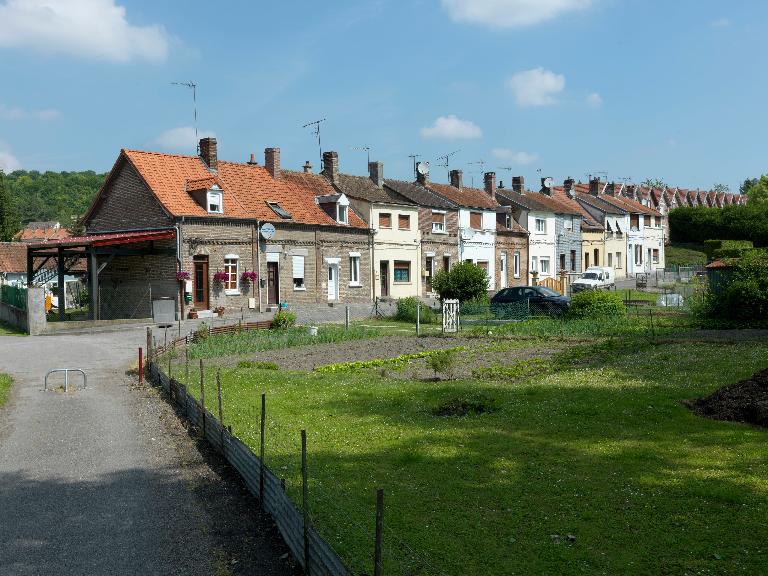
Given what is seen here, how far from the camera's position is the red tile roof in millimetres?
38062

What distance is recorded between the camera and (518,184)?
214ft

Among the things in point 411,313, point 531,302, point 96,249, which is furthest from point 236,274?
point 531,302

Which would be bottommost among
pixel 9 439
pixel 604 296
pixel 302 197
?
pixel 9 439

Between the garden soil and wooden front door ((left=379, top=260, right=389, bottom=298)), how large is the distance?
3538 cm

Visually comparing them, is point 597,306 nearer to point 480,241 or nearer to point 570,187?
point 480,241

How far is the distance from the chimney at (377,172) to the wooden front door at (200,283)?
684 inches

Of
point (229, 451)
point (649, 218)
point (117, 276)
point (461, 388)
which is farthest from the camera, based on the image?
point (649, 218)

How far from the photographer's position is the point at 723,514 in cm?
823

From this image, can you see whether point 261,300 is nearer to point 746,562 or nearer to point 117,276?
point 117,276

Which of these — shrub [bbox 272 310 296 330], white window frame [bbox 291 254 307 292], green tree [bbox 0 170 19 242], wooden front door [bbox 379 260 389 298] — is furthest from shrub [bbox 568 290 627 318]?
green tree [bbox 0 170 19 242]

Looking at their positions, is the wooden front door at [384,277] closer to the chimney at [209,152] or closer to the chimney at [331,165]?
the chimney at [331,165]

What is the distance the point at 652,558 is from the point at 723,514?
4.94 ft

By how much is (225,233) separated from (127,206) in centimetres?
568

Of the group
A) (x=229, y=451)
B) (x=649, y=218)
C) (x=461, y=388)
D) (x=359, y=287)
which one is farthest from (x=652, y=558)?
(x=649, y=218)
